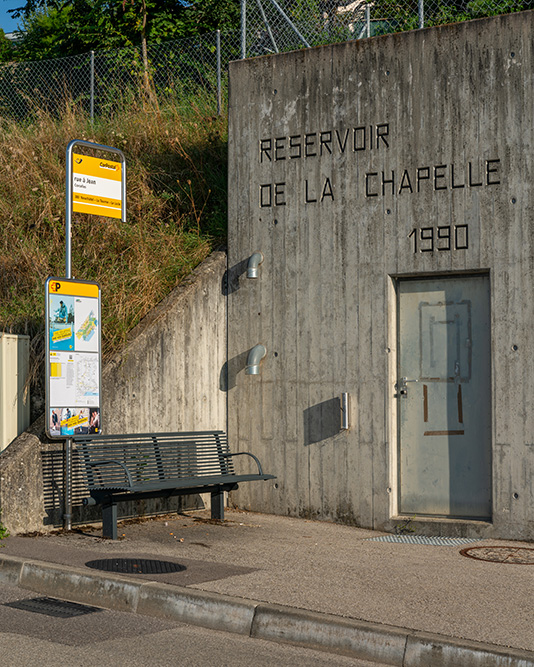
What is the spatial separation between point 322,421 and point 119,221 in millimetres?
4110

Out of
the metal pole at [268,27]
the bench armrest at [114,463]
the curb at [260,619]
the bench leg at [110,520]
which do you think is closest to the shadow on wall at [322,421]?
the bench armrest at [114,463]

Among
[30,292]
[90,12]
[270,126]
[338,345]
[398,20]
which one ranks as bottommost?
[338,345]

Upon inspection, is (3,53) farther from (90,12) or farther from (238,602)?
(238,602)

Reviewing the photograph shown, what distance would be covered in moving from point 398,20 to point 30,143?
591 cm

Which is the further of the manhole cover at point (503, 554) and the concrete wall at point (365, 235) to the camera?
the concrete wall at point (365, 235)

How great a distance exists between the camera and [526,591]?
21.0ft

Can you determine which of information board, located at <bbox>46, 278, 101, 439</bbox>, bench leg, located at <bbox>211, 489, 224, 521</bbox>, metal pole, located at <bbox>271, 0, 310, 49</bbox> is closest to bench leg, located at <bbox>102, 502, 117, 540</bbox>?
information board, located at <bbox>46, 278, 101, 439</bbox>

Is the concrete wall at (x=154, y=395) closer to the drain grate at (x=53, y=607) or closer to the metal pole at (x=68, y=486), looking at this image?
the metal pole at (x=68, y=486)

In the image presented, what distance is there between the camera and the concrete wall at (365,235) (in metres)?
8.91

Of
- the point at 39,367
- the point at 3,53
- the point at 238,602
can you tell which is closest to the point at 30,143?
the point at 39,367

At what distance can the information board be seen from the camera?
8531mm

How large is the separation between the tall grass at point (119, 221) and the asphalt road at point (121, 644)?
145 inches

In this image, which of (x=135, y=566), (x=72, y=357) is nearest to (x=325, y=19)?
(x=72, y=357)

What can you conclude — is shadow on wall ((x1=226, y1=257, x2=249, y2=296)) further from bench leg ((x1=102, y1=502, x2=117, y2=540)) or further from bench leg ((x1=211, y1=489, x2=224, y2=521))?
bench leg ((x1=102, y1=502, x2=117, y2=540))
